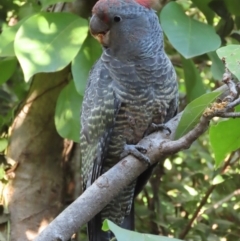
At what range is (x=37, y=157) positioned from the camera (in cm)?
145

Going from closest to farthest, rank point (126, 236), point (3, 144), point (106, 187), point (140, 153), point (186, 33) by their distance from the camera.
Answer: point (126, 236) < point (106, 187) < point (140, 153) < point (186, 33) < point (3, 144)

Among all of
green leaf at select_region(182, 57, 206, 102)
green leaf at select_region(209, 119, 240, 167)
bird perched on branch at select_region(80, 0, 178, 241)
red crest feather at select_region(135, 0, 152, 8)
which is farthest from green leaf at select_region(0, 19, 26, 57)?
green leaf at select_region(209, 119, 240, 167)

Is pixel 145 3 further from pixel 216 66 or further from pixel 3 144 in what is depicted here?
pixel 3 144

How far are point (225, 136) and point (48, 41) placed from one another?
1.96 feet

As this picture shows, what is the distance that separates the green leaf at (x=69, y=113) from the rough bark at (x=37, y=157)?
110 mm

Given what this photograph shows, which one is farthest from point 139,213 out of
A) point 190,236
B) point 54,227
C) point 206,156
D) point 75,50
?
point 54,227

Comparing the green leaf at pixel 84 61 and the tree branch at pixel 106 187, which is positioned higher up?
the tree branch at pixel 106 187

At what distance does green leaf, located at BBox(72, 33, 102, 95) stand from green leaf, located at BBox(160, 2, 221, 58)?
0.78 feet

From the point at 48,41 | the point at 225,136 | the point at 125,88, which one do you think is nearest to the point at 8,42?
the point at 48,41

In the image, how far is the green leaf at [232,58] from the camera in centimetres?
66

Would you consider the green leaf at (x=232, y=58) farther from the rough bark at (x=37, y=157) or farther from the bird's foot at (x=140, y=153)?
the rough bark at (x=37, y=157)

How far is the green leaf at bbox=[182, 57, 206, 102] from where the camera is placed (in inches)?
55.1

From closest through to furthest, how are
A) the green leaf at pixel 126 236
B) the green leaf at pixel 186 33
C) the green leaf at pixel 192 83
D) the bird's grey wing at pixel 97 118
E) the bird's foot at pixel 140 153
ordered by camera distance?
1. the green leaf at pixel 126 236
2. the bird's foot at pixel 140 153
3. the green leaf at pixel 186 33
4. the bird's grey wing at pixel 97 118
5. the green leaf at pixel 192 83

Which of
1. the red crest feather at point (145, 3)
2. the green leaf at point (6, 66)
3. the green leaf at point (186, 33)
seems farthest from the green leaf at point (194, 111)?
the green leaf at point (6, 66)
